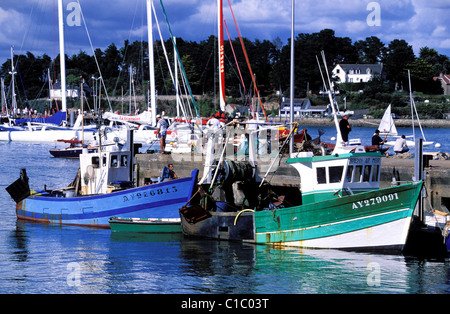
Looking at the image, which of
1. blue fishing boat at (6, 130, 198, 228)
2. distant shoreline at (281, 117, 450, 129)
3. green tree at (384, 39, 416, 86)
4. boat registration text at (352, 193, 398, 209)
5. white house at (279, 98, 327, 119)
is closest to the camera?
boat registration text at (352, 193, 398, 209)

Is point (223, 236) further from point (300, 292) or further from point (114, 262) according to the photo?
point (300, 292)

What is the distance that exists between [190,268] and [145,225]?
18.7 feet

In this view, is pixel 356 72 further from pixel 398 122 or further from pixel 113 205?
pixel 113 205

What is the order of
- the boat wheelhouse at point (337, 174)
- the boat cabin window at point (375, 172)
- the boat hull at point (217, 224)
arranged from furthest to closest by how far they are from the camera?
the boat hull at point (217, 224), the boat cabin window at point (375, 172), the boat wheelhouse at point (337, 174)

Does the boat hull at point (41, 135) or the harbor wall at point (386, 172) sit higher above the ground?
the boat hull at point (41, 135)

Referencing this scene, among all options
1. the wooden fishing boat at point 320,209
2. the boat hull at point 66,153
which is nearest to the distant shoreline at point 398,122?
the boat hull at point 66,153

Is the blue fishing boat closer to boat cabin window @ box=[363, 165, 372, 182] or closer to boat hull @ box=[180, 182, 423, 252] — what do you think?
boat hull @ box=[180, 182, 423, 252]

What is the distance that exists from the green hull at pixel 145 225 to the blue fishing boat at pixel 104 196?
0.31 meters

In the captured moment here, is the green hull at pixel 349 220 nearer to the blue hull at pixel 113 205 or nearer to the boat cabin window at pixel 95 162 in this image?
the blue hull at pixel 113 205

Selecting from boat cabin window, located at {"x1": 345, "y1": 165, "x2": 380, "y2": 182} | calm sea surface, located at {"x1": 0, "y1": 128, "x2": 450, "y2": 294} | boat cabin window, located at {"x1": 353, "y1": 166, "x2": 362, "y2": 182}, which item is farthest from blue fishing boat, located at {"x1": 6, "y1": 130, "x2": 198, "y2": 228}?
boat cabin window, located at {"x1": 353, "y1": 166, "x2": 362, "y2": 182}

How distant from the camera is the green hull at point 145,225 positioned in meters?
25.4

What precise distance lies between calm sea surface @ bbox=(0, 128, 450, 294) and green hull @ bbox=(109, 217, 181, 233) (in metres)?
0.48

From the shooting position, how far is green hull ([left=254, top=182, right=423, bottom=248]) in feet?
67.3

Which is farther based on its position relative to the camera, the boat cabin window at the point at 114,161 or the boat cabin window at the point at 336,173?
the boat cabin window at the point at 114,161
